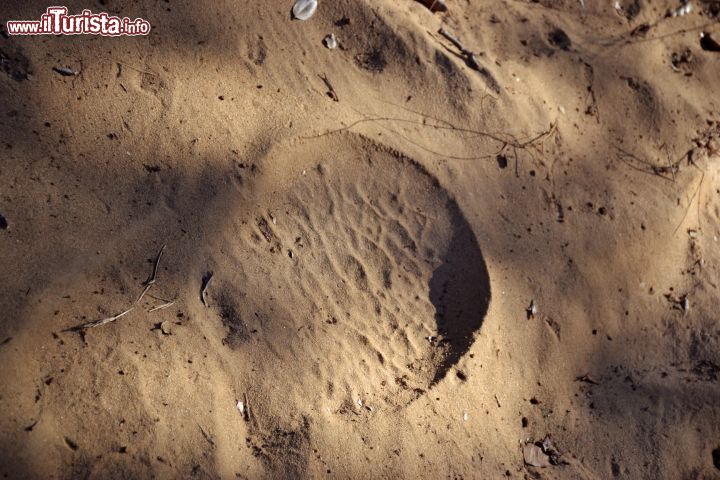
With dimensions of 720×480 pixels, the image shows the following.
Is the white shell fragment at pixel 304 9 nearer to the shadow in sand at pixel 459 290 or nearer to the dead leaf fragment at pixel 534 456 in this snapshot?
the shadow in sand at pixel 459 290

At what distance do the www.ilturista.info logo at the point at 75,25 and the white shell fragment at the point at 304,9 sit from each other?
88 centimetres

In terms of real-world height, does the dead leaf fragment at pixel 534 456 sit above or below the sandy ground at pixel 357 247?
below

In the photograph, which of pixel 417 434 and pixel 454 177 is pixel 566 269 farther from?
pixel 417 434

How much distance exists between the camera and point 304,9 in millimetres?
2953

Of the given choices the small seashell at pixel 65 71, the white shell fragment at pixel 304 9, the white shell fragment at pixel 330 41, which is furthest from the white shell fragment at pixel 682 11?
the small seashell at pixel 65 71

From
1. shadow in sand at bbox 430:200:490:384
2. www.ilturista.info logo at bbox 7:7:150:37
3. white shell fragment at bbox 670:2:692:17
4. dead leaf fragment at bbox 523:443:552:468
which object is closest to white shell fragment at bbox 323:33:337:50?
www.ilturista.info logo at bbox 7:7:150:37

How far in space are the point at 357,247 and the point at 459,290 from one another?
2.21ft

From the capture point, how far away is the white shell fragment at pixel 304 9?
2945 mm

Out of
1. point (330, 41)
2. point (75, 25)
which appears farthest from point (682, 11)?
point (75, 25)

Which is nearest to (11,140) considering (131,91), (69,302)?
(131,91)

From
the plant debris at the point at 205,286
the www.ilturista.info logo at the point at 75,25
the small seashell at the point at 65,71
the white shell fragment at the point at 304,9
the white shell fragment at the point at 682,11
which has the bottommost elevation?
the plant debris at the point at 205,286

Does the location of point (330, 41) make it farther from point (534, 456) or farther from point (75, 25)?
point (534, 456)

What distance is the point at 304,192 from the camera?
115 inches

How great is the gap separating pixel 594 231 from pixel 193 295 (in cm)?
245
